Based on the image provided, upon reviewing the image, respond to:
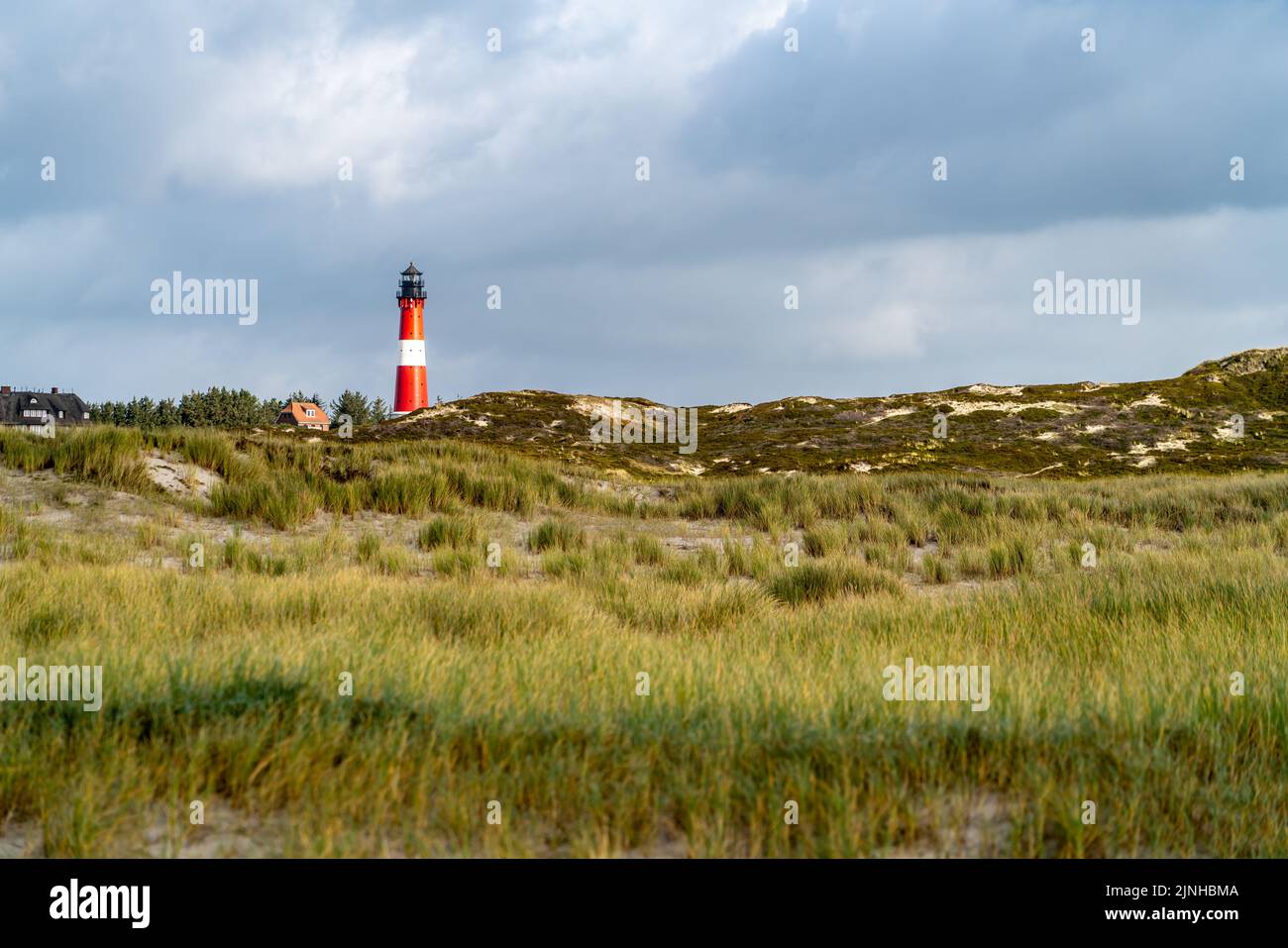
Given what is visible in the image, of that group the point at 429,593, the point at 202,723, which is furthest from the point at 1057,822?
the point at 429,593

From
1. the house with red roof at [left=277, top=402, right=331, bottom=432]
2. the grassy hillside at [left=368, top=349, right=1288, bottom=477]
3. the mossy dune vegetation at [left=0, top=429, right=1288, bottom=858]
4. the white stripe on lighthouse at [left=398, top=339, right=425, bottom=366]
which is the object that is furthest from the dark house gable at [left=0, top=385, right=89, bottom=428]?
the mossy dune vegetation at [left=0, top=429, right=1288, bottom=858]

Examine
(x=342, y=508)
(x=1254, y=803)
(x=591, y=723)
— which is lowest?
(x=1254, y=803)

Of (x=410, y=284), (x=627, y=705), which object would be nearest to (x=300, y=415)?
(x=410, y=284)

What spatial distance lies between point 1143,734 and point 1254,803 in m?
0.54

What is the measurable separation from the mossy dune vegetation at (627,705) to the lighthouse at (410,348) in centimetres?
6101

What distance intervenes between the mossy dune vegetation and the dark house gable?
114 meters

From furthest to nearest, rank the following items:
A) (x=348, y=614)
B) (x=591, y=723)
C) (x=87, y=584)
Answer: (x=87, y=584) → (x=348, y=614) → (x=591, y=723)

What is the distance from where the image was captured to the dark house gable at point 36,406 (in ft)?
350

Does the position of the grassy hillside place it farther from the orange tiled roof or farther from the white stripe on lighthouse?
the orange tiled roof

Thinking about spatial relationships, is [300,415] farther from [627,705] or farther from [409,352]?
[627,705]

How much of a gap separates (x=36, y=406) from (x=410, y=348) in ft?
218

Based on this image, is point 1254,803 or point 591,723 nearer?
point 1254,803

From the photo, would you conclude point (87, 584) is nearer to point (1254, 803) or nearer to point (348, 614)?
point (348, 614)

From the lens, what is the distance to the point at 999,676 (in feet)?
17.4
